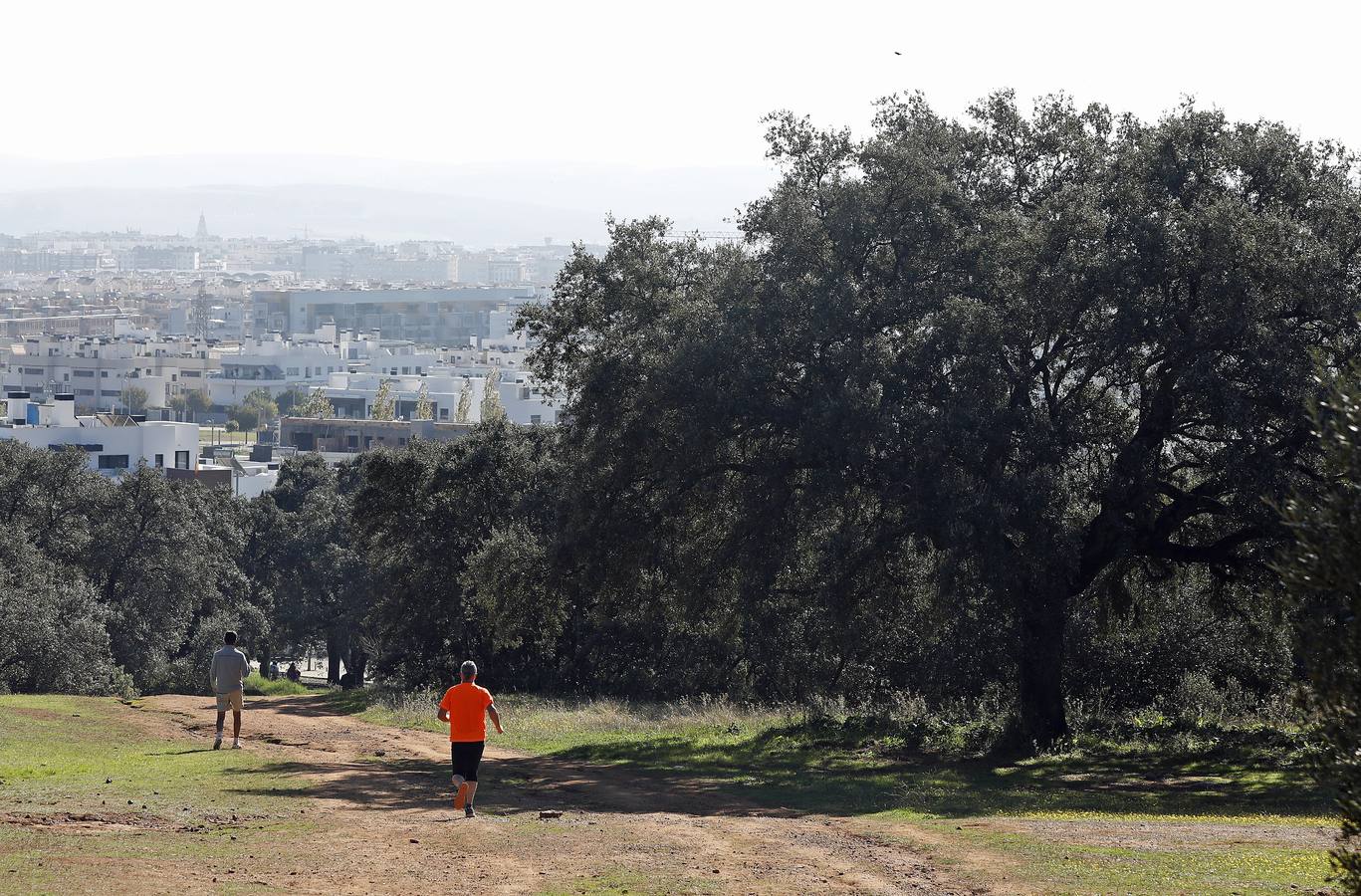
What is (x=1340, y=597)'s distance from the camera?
9539 mm

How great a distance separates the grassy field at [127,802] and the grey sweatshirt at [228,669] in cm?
94

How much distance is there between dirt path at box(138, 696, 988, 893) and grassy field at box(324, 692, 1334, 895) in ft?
2.70

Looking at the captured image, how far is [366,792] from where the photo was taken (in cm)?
2036

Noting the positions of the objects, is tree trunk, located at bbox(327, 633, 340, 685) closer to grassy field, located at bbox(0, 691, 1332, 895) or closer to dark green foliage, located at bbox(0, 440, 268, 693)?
dark green foliage, located at bbox(0, 440, 268, 693)

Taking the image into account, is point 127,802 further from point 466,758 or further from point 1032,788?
point 1032,788

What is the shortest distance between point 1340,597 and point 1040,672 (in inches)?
643

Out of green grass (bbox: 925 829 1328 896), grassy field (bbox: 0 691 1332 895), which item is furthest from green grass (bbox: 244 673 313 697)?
green grass (bbox: 925 829 1328 896)

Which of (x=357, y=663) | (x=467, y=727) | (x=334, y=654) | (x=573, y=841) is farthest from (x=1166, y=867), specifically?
(x=334, y=654)

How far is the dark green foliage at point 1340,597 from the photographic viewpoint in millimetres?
9086

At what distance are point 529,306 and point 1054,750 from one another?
1227cm

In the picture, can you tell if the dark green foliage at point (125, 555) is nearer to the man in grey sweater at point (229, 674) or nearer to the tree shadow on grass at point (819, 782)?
the man in grey sweater at point (229, 674)

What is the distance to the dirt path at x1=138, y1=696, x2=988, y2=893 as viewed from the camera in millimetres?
13984

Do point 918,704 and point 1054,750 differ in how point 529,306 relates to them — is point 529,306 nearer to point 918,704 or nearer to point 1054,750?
point 918,704

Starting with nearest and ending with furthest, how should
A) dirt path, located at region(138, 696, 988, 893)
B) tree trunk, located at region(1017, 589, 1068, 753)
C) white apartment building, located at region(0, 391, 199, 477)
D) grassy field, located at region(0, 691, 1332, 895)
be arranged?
1. dirt path, located at region(138, 696, 988, 893)
2. grassy field, located at region(0, 691, 1332, 895)
3. tree trunk, located at region(1017, 589, 1068, 753)
4. white apartment building, located at region(0, 391, 199, 477)
